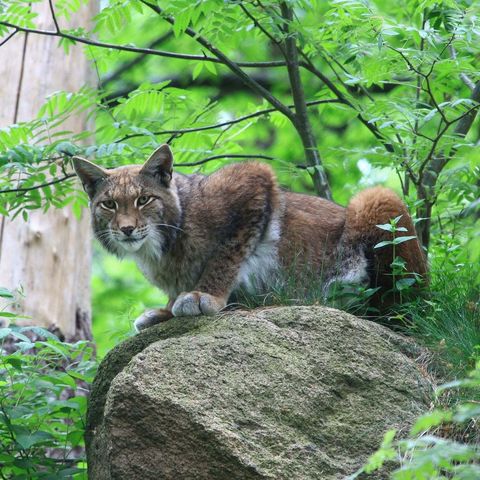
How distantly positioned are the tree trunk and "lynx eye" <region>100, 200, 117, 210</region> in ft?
8.30

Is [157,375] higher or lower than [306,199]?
lower

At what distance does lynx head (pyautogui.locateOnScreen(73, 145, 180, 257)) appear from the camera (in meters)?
6.67

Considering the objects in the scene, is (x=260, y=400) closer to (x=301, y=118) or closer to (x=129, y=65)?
(x=301, y=118)

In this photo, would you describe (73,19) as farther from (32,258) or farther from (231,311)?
(231,311)

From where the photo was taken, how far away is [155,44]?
15.1 m

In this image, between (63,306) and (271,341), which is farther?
(63,306)

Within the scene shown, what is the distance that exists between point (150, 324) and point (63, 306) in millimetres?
2964

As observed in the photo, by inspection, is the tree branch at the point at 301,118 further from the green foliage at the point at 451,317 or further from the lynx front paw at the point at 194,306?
the lynx front paw at the point at 194,306

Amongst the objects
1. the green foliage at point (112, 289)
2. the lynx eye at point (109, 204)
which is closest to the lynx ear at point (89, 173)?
the lynx eye at point (109, 204)

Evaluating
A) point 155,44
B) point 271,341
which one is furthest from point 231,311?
point 155,44

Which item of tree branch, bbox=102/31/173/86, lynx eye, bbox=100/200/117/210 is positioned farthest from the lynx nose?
tree branch, bbox=102/31/173/86

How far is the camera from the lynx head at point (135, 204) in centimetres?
667

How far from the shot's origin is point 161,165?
690 centimetres

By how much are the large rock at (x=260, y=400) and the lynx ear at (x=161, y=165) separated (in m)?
1.48
